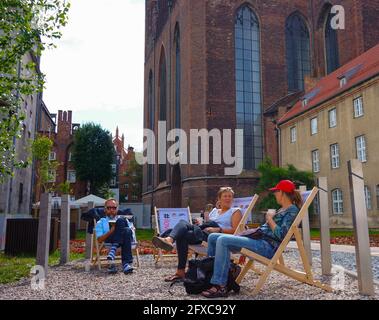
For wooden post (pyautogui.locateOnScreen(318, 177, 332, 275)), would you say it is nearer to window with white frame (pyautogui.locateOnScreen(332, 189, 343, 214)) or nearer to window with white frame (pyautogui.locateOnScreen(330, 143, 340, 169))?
window with white frame (pyautogui.locateOnScreen(332, 189, 343, 214))

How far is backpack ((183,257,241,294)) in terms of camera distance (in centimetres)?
485

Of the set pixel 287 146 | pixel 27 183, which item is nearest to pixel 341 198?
pixel 287 146

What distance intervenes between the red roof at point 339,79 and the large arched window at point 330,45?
4723 millimetres

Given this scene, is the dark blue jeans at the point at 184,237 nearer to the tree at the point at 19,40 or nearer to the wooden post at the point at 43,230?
the wooden post at the point at 43,230

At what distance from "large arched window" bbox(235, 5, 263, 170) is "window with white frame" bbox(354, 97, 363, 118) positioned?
456 inches

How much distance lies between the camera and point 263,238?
512 centimetres

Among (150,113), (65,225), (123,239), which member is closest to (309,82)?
(150,113)

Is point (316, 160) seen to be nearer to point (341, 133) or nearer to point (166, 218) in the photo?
point (341, 133)

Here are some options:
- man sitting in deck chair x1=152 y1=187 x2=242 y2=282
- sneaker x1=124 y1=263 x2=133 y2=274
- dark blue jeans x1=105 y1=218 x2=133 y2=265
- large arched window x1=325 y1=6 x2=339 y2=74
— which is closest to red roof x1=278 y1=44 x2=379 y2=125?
large arched window x1=325 y1=6 x2=339 y2=74

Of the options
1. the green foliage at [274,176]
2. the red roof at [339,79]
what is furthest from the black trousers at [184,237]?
the green foliage at [274,176]

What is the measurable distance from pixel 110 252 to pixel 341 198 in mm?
22493

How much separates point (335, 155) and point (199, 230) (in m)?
23.3

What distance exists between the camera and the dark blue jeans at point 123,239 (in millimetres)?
6898
